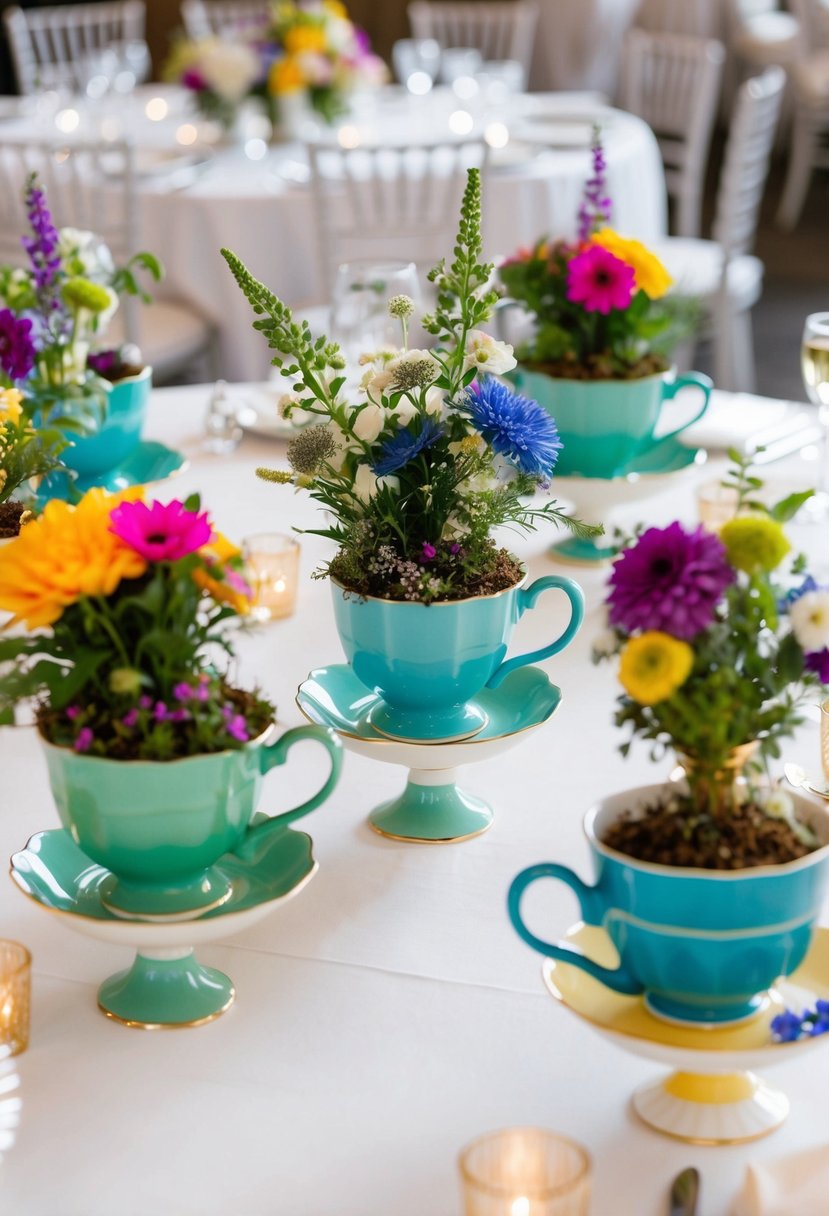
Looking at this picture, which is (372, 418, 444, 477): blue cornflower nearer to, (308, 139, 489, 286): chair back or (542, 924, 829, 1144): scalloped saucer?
(542, 924, 829, 1144): scalloped saucer

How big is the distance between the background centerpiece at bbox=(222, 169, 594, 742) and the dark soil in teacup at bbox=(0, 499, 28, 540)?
1.20ft

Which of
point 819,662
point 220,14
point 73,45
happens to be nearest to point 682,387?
point 819,662

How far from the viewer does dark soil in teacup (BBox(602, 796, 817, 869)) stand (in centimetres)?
80

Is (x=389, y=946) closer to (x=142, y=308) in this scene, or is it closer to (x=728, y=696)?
(x=728, y=696)

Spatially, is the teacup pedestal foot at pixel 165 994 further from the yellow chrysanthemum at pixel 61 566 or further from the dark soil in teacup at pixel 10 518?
the dark soil in teacup at pixel 10 518

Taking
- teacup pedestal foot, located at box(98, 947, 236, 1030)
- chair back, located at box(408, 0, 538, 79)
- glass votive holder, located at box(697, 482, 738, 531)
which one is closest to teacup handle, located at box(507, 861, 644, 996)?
teacup pedestal foot, located at box(98, 947, 236, 1030)

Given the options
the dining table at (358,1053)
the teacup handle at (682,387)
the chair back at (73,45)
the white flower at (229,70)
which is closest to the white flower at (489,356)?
the dining table at (358,1053)

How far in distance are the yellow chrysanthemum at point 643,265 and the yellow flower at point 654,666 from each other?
2.81 feet

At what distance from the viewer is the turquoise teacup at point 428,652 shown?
1.10m

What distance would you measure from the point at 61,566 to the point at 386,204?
3.01 metres

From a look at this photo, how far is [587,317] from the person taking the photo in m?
1.62

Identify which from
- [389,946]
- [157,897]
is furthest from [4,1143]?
[389,946]

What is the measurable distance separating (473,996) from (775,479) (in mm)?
1053

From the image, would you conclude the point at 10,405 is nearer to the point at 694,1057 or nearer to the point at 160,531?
the point at 160,531
